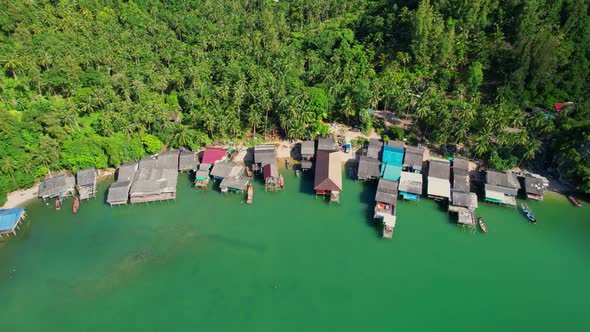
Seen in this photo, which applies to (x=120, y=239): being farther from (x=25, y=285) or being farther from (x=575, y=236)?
(x=575, y=236)

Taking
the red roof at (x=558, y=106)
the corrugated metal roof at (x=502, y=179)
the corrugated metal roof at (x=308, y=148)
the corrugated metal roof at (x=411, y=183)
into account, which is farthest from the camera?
the red roof at (x=558, y=106)

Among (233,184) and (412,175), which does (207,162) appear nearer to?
(233,184)

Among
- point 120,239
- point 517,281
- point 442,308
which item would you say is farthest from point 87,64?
point 517,281

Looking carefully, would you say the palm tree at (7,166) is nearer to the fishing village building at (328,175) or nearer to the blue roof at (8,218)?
the blue roof at (8,218)

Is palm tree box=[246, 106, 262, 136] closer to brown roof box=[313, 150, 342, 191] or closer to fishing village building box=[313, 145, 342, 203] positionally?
brown roof box=[313, 150, 342, 191]

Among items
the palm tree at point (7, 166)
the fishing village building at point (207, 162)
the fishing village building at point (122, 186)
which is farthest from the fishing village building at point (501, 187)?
the palm tree at point (7, 166)

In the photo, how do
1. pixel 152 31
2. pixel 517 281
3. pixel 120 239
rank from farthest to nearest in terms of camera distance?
pixel 152 31 < pixel 120 239 < pixel 517 281
